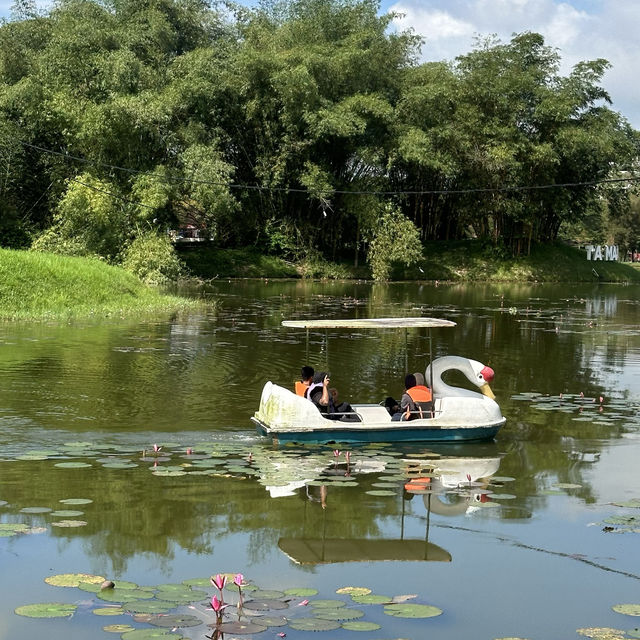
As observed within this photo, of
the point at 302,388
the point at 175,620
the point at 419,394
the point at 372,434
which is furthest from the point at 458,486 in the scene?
the point at 175,620

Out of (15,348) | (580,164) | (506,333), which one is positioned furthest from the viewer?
(580,164)

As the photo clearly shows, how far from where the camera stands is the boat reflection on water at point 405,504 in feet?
27.0

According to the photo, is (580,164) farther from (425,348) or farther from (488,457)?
(488,457)

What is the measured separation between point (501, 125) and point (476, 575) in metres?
50.7

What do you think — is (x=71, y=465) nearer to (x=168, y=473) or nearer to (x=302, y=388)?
(x=168, y=473)

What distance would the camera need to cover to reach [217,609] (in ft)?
19.7

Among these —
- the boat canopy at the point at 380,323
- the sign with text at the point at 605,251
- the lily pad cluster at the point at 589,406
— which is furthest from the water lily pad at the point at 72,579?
the sign with text at the point at 605,251

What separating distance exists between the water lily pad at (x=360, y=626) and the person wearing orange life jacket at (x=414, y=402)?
261 inches

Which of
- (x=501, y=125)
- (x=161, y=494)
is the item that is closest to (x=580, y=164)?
(x=501, y=125)

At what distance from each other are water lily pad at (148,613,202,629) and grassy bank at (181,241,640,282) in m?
44.3

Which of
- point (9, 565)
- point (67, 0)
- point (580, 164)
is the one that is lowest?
point (9, 565)

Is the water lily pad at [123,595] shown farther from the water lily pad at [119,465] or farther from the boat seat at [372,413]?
the boat seat at [372,413]

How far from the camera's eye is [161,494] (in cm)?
990

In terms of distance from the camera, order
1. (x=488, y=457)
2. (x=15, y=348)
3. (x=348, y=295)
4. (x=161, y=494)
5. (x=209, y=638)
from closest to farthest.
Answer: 1. (x=209, y=638)
2. (x=161, y=494)
3. (x=488, y=457)
4. (x=15, y=348)
5. (x=348, y=295)
